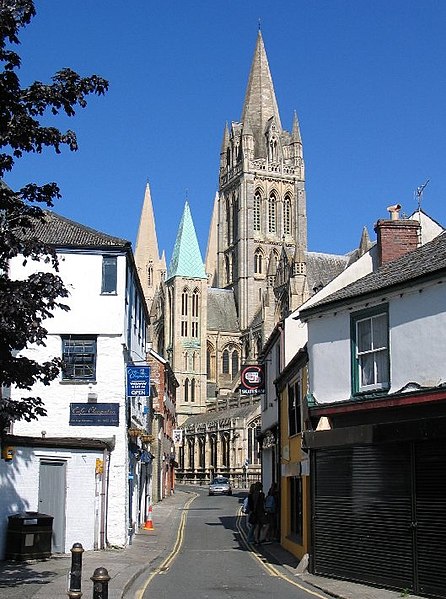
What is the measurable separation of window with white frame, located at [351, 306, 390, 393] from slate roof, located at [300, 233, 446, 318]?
1.63 feet

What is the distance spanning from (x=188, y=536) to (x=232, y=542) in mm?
2793

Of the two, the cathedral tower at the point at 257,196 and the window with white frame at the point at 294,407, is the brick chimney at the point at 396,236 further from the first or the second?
the cathedral tower at the point at 257,196

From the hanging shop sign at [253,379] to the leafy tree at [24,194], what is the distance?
2001cm

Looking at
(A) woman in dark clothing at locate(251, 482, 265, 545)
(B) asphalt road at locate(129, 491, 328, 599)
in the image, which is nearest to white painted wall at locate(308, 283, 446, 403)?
(B) asphalt road at locate(129, 491, 328, 599)

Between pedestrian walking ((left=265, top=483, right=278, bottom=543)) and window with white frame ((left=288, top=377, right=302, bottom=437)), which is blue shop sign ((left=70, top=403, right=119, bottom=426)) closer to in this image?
window with white frame ((left=288, top=377, right=302, bottom=437))

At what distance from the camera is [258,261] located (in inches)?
5187

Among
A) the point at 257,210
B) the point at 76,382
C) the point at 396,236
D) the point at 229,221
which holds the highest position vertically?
the point at 257,210

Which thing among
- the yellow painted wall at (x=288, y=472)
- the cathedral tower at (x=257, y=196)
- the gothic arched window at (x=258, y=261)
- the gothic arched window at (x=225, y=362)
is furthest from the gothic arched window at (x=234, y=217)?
the yellow painted wall at (x=288, y=472)

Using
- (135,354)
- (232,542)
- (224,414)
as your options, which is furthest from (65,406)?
(224,414)

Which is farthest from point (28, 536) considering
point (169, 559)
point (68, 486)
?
point (169, 559)

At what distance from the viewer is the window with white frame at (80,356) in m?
24.0

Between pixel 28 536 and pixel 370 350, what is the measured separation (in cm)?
890

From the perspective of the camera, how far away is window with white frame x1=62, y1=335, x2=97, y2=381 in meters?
24.0

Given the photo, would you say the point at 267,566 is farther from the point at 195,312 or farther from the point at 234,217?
the point at 234,217
